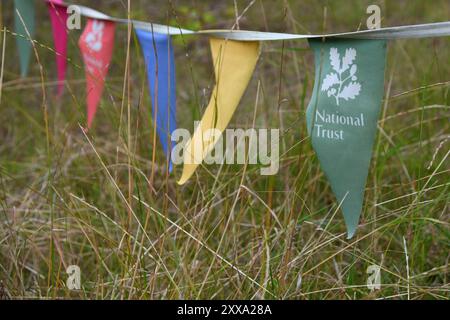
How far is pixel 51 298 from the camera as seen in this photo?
1.62 meters

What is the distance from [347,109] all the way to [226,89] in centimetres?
29

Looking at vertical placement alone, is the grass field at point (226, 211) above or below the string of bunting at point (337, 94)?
below

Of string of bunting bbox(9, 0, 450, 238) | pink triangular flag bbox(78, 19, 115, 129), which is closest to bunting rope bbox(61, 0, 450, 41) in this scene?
string of bunting bbox(9, 0, 450, 238)

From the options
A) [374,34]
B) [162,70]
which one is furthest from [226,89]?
[374,34]

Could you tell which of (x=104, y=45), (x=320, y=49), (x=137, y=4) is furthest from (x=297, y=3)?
(x=320, y=49)

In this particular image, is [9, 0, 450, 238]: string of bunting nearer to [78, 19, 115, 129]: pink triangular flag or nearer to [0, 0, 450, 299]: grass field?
[0, 0, 450, 299]: grass field

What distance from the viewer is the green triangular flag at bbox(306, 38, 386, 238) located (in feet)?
4.47

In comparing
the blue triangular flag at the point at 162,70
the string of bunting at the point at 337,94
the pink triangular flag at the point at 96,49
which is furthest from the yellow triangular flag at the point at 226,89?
the pink triangular flag at the point at 96,49

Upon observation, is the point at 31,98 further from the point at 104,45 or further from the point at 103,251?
the point at 103,251

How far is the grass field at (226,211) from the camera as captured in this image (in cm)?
157

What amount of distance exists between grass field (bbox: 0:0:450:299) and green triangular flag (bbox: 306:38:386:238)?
0.11m

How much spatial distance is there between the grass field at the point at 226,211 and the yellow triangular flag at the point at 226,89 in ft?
0.15

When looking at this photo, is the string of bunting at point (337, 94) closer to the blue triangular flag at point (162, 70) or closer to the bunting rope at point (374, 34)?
the bunting rope at point (374, 34)

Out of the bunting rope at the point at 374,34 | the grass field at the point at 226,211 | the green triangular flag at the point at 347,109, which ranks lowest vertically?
the grass field at the point at 226,211
